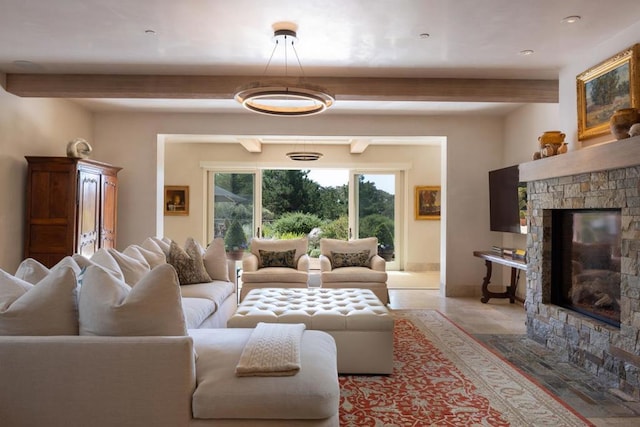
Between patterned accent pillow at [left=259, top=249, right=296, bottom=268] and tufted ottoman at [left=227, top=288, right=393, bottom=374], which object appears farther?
patterned accent pillow at [left=259, top=249, right=296, bottom=268]

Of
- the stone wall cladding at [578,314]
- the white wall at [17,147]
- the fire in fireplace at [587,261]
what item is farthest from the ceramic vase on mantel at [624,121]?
the white wall at [17,147]

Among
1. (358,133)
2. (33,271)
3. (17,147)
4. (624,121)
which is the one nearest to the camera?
(33,271)

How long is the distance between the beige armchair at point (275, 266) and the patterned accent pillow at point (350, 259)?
0.40 m

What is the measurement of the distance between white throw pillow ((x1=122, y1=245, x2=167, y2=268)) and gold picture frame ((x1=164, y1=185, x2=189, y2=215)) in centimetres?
529

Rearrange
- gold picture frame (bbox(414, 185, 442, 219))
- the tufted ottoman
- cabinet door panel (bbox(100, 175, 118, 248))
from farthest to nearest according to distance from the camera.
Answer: gold picture frame (bbox(414, 185, 442, 219)), cabinet door panel (bbox(100, 175, 118, 248)), the tufted ottoman

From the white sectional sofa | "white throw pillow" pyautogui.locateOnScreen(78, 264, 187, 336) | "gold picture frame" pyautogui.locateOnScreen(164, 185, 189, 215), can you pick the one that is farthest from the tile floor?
"gold picture frame" pyautogui.locateOnScreen(164, 185, 189, 215)

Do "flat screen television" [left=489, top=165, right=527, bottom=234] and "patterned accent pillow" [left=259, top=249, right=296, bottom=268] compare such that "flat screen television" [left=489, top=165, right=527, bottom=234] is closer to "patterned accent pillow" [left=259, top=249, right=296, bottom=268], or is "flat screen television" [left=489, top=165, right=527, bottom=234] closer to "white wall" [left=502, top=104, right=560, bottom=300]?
"white wall" [left=502, top=104, right=560, bottom=300]

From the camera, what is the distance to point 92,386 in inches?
73.1

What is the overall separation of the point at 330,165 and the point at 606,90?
6276 mm

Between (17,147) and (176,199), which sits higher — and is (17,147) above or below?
above

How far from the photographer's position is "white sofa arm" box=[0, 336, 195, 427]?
72.9 inches

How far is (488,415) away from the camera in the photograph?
2662mm

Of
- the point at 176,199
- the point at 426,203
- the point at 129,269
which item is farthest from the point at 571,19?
the point at 176,199

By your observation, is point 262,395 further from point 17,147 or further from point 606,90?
point 17,147
